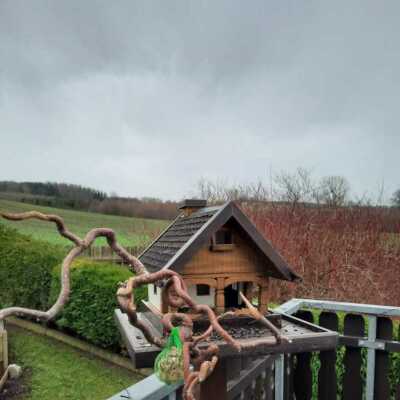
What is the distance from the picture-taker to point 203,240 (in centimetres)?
103

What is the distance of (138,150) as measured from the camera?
25.5ft

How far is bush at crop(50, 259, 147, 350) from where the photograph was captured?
4441mm

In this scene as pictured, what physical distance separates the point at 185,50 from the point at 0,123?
130 inches

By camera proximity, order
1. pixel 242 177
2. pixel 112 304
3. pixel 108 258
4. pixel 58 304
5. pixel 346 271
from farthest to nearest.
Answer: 1. pixel 108 258
2. pixel 242 177
3. pixel 346 271
4. pixel 112 304
5. pixel 58 304

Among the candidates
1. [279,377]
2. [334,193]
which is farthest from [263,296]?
[334,193]

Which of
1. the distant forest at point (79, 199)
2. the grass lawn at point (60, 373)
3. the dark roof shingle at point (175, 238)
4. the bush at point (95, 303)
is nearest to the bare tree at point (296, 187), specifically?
the distant forest at point (79, 199)

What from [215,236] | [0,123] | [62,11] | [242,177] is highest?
[62,11]

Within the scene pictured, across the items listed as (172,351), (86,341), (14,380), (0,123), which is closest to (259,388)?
(172,351)

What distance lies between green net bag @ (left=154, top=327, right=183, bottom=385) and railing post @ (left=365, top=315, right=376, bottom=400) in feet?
6.09

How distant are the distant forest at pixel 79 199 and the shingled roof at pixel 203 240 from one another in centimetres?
123

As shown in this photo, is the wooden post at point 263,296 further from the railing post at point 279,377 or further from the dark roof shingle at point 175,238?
the railing post at point 279,377

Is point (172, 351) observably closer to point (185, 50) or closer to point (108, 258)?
point (185, 50)

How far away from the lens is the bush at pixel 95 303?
14.6 ft

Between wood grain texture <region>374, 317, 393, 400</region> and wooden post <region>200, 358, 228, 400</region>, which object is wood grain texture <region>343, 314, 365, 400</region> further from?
wooden post <region>200, 358, 228, 400</region>
